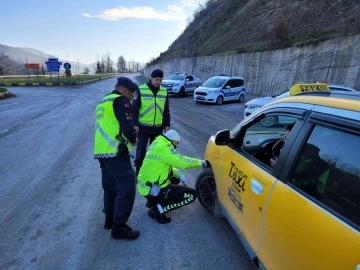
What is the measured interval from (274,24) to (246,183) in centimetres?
2658

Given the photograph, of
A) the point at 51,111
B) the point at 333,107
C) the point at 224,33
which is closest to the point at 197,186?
the point at 333,107

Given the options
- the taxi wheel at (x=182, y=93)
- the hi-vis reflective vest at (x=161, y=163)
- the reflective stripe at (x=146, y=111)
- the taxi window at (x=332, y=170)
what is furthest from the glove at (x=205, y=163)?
the taxi wheel at (x=182, y=93)

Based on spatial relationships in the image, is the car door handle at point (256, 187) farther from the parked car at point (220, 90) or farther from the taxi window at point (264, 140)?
the parked car at point (220, 90)

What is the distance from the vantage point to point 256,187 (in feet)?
7.09

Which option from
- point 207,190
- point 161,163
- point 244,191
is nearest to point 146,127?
point 161,163

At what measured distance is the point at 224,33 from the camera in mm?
34469

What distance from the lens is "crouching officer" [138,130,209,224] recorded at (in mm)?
3346

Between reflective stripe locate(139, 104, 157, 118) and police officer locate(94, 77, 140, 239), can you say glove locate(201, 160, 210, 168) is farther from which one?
reflective stripe locate(139, 104, 157, 118)

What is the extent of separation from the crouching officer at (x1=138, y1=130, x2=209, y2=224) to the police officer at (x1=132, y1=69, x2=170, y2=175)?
98cm

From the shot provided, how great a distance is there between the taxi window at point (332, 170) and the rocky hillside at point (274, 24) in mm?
17606

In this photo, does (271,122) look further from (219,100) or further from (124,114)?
(219,100)

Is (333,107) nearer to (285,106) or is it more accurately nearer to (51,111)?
(285,106)

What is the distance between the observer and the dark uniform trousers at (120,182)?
116 inches

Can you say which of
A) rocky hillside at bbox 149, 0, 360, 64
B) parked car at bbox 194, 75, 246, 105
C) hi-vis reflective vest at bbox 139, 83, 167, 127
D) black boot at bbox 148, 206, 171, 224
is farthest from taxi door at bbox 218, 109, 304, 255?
rocky hillside at bbox 149, 0, 360, 64
